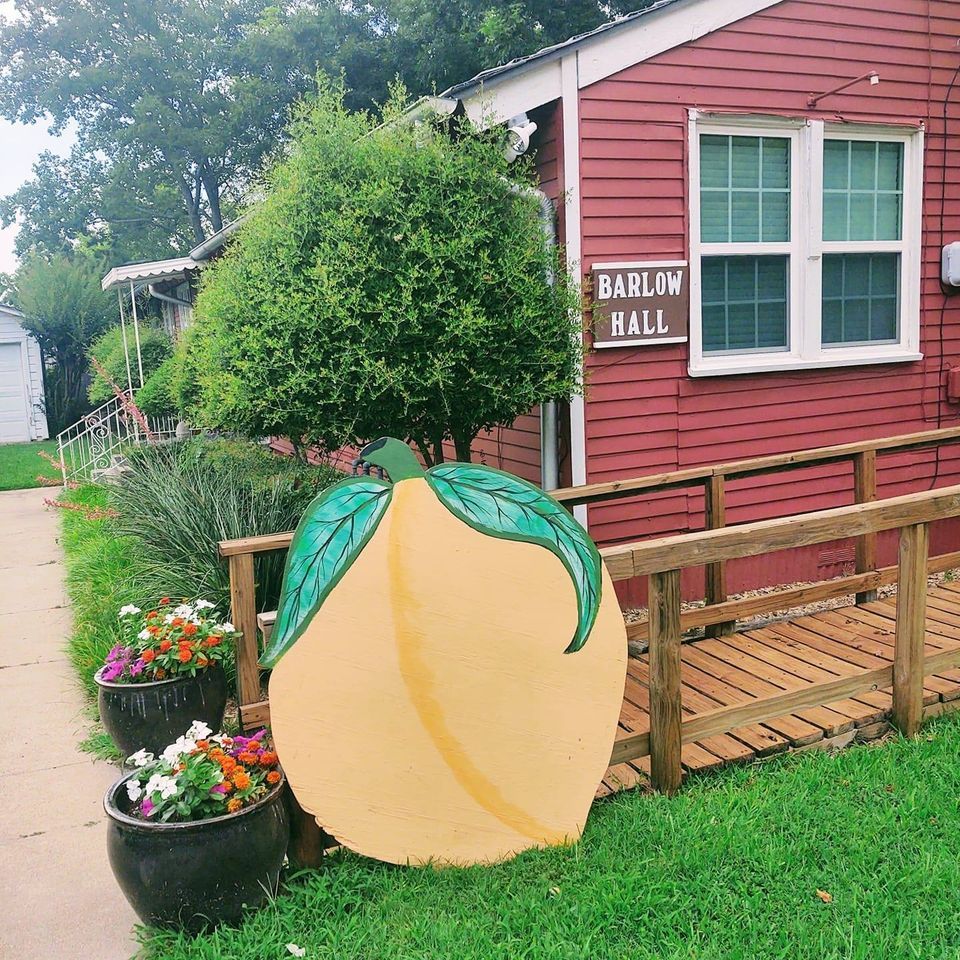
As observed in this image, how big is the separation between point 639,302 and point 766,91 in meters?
1.61

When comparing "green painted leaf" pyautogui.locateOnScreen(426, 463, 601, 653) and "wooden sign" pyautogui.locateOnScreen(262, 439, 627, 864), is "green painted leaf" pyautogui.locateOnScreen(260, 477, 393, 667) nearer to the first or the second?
"wooden sign" pyautogui.locateOnScreen(262, 439, 627, 864)

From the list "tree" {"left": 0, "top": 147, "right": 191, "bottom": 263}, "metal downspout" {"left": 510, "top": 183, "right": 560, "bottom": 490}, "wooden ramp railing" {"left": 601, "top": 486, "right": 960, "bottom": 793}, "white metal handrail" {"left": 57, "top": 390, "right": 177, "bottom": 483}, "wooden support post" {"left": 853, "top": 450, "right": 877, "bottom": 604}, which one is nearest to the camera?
"wooden ramp railing" {"left": 601, "top": 486, "right": 960, "bottom": 793}

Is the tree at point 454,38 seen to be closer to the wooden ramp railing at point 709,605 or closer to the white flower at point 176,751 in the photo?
the wooden ramp railing at point 709,605

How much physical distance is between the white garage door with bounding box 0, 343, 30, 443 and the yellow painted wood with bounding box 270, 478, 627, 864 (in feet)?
72.8

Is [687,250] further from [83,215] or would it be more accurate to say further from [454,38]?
[83,215]

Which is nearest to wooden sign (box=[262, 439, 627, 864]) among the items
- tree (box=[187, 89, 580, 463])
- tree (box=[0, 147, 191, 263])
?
tree (box=[187, 89, 580, 463])

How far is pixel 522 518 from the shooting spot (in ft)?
9.89

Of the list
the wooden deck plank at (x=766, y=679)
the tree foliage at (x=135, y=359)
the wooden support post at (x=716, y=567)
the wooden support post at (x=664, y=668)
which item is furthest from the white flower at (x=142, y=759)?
the tree foliage at (x=135, y=359)

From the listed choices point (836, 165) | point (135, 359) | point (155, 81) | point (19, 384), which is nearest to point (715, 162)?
point (836, 165)

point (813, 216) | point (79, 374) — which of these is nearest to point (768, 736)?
point (813, 216)

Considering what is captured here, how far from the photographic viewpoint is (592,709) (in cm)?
306

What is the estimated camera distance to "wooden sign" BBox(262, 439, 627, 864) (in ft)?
9.25

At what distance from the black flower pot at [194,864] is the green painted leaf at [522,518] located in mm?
1038

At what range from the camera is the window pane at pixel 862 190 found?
20.6 ft
